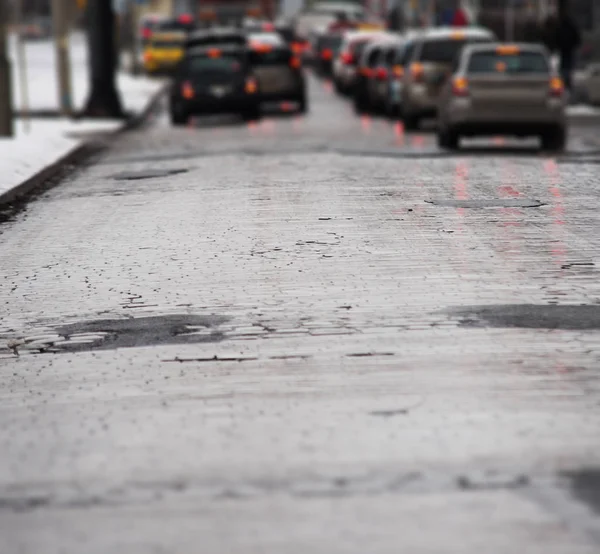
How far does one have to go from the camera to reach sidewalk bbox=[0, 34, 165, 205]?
2270cm

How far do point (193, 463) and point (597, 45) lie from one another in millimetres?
41878

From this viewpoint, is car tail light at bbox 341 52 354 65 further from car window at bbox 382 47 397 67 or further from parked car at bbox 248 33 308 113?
car window at bbox 382 47 397 67

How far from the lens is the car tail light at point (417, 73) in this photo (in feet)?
114

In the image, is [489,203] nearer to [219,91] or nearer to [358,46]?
[219,91]

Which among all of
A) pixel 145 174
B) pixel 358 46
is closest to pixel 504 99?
pixel 145 174

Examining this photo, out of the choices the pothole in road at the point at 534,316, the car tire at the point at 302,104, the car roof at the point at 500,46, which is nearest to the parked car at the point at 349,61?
the car tire at the point at 302,104

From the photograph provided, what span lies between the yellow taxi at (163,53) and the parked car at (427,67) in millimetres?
33793

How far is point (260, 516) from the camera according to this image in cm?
643

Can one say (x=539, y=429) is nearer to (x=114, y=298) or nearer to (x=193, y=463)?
(x=193, y=463)

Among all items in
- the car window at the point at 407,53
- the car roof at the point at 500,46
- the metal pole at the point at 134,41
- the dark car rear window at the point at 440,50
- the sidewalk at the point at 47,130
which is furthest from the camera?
the metal pole at the point at 134,41

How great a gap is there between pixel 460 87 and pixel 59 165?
6.23 metres

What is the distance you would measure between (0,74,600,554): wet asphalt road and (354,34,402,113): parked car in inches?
926

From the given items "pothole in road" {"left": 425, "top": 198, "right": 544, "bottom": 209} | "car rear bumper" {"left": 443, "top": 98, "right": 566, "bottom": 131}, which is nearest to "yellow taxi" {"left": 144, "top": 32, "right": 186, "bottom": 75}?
"car rear bumper" {"left": 443, "top": 98, "right": 566, "bottom": 131}

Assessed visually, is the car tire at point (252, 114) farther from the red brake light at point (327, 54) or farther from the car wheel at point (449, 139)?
the red brake light at point (327, 54)
